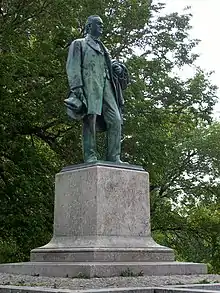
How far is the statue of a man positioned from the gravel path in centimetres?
221

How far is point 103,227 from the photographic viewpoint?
7945 mm

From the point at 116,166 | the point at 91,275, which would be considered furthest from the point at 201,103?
the point at 91,275

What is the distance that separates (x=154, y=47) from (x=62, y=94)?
18.5ft

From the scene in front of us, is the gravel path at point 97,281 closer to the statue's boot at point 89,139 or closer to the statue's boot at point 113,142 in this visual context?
the statue's boot at point 89,139

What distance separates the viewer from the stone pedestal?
298 inches

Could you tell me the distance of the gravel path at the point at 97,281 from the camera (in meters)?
6.18

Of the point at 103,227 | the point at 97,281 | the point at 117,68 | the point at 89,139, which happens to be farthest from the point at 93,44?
the point at 97,281

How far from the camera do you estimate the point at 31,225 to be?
46.4 feet

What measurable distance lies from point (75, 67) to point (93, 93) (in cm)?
50

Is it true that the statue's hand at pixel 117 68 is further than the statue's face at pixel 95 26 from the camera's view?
Yes

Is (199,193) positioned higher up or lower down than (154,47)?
lower down

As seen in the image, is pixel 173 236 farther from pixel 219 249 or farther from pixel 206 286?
pixel 206 286

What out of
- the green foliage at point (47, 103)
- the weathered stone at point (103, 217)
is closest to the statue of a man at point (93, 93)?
the weathered stone at point (103, 217)

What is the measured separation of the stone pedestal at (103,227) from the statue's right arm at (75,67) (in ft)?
4.24
